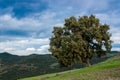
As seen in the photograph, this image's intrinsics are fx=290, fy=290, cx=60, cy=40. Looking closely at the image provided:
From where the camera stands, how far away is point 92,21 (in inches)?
3191

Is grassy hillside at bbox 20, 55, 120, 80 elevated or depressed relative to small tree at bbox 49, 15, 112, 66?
depressed

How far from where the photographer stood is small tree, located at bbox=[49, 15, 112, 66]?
77.7 meters

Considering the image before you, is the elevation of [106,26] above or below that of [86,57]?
above

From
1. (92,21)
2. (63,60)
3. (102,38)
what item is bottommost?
(63,60)

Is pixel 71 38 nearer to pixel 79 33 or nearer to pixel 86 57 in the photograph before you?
pixel 79 33

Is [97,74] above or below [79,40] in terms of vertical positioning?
below

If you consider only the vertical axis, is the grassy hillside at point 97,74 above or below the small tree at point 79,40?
below

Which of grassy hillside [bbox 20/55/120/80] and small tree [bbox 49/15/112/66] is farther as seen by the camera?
small tree [bbox 49/15/112/66]

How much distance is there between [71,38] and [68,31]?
13.6ft

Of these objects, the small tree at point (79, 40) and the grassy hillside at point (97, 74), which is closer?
the grassy hillside at point (97, 74)

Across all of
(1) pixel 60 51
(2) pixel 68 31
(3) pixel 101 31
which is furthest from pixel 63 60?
(3) pixel 101 31

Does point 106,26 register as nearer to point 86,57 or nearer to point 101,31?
point 101,31

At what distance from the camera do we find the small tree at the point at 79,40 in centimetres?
7772

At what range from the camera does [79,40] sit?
7725 cm
